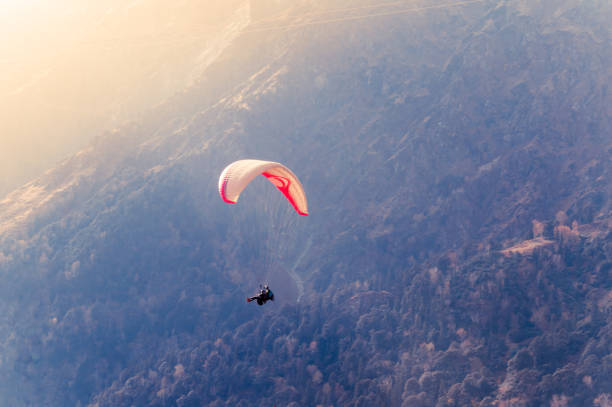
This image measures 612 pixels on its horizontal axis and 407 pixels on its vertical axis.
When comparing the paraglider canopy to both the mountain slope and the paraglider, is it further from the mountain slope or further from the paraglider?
the mountain slope

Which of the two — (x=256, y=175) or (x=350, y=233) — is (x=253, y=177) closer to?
(x=256, y=175)

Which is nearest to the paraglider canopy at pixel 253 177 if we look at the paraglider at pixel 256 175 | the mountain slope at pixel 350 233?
the paraglider at pixel 256 175

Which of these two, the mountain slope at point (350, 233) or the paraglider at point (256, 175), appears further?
the mountain slope at point (350, 233)

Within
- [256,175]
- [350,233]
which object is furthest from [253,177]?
[350,233]

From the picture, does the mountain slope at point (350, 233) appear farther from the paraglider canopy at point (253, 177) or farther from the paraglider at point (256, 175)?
the paraglider canopy at point (253, 177)

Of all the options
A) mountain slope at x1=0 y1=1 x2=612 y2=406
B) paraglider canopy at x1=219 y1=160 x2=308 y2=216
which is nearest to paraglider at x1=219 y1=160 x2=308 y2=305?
paraglider canopy at x1=219 y1=160 x2=308 y2=216

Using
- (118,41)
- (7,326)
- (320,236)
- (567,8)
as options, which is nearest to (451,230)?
(320,236)

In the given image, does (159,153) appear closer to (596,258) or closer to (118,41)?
(118,41)
